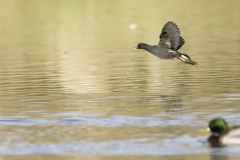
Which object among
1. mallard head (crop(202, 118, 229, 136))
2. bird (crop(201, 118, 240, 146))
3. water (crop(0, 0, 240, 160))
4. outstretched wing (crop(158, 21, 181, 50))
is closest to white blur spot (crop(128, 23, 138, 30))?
water (crop(0, 0, 240, 160))

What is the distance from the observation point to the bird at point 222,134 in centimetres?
1148

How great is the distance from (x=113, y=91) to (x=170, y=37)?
211cm

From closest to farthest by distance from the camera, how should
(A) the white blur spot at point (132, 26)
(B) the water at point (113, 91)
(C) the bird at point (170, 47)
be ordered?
(B) the water at point (113, 91) → (C) the bird at point (170, 47) → (A) the white blur spot at point (132, 26)

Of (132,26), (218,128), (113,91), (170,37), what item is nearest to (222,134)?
(218,128)

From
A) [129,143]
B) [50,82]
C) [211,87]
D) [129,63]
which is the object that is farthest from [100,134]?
[129,63]

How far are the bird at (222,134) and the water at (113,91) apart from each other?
172 mm

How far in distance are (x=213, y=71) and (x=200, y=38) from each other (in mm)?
9351

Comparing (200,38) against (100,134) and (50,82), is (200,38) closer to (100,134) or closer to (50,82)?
(50,82)

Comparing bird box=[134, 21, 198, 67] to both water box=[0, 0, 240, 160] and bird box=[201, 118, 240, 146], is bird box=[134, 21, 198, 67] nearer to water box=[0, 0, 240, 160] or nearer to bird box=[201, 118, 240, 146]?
water box=[0, 0, 240, 160]

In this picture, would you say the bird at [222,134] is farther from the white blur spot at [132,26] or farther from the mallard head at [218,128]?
the white blur spot at [132,26]

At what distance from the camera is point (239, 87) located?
1748cm

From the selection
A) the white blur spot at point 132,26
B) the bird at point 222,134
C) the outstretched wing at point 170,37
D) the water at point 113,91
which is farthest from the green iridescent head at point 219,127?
the white blur spot at point 132,26

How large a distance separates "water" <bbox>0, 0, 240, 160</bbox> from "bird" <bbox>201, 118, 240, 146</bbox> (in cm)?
17

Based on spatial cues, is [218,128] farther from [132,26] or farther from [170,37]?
[132,26]
